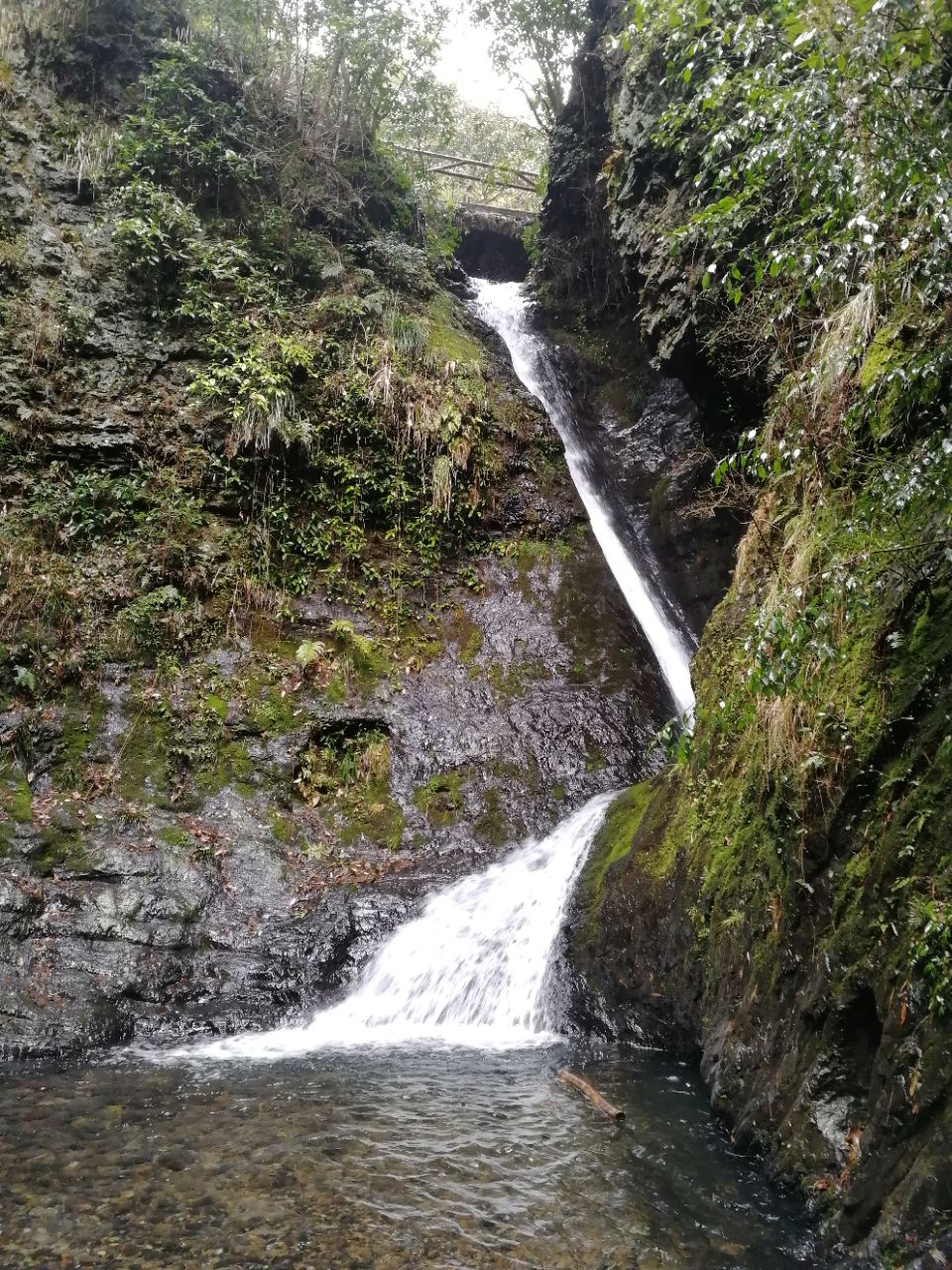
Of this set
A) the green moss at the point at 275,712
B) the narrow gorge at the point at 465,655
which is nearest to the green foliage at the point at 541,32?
the narrow gorge at the point at 465,655

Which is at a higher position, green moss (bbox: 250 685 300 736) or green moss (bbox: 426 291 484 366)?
green moss (bbox: 426 291 484 366)

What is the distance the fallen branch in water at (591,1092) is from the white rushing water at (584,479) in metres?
4.03

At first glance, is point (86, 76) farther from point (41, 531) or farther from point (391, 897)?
point (391, 897)

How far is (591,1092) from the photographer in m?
4.72

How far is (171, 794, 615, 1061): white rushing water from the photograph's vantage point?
6.12 meters

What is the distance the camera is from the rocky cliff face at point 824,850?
3062 mm

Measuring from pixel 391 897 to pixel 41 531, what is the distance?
5.65m

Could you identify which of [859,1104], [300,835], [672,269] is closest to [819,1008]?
[859,1104]

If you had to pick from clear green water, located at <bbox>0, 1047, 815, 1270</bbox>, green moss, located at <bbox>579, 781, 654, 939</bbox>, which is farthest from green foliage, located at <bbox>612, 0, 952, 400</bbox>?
green moss, located at <bbox>579, 781, 654, 939</bbox>

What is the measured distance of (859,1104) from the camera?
3.34 meters

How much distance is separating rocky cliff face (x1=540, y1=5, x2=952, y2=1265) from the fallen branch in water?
1.90ft

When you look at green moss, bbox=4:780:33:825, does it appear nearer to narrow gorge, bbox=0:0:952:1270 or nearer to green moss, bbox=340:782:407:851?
narrow gorge, bbox=0:0:952:1270

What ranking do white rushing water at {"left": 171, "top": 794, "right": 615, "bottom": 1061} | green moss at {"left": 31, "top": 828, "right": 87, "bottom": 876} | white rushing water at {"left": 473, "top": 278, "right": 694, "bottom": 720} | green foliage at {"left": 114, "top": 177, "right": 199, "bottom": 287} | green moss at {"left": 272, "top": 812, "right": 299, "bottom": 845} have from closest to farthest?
white rushing water at {"left": 171, "top": 794, "right": 615, "bottom": 1061} < green moss at {"left": 31, "top": 828, "right": 87, "bottom": 876} < green moss at {"left": 272, "top": 812, "right": 299, "bottom": 845} < green foliage at {"left": 114, "top": 177, "right": 199, "bottom": 287} < white rushing water at {"left": 473, "top": 278, "right": 694, "bottom": 720}

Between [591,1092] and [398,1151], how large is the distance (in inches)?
50.7
